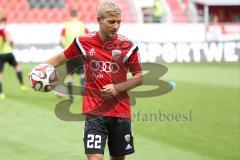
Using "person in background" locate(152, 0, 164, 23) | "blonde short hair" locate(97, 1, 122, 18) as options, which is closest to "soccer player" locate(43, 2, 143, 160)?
"blonde short hair" locate(97, 1, 122, 18)

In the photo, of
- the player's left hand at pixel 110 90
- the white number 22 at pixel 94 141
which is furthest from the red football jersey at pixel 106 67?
the white number 22 at pixel 94 141

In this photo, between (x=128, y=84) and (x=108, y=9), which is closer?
(x=108, y=9)

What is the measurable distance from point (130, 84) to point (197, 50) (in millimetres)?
22123

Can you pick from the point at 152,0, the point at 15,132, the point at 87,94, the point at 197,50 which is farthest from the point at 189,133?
the point at 152,0

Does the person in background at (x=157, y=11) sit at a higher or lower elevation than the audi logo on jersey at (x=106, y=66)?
A: lower

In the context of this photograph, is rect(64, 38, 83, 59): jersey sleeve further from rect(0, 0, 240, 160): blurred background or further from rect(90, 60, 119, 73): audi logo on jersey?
rect(0, 0, 240, 160): blurred background

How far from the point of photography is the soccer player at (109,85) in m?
6.49

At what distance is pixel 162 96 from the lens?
1688cm

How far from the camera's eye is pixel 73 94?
54.3 ft

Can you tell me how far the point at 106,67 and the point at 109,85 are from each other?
243mm

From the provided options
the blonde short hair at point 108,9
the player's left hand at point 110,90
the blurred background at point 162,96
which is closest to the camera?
the blonde short hair at point 108,9

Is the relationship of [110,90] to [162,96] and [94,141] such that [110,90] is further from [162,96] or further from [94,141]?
[162,96]

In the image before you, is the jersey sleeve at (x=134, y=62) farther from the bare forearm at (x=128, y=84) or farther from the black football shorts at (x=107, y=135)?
the black football shorts at (x=107, y=135)

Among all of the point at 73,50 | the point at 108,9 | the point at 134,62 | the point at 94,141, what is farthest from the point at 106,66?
the point at 94,141
